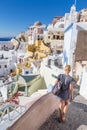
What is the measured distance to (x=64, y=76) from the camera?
5.55 m

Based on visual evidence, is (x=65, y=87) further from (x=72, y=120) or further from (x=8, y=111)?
(x=8, y=111)

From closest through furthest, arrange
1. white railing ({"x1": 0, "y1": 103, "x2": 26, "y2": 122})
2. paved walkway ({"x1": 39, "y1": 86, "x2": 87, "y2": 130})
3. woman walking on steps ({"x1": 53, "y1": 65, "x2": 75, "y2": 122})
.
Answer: white railing ({"x1": 0, "y1": 103, "x2": 26, "y2": 122}) → woman walking on steps ({"x1": 53, "y1": 65, "x2": 75, "y2": 122}) → paved walkway ({"x1": 39, "y1": 86, "x2": 87, "y2": 130})

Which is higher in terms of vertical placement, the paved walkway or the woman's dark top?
the woman's dark top

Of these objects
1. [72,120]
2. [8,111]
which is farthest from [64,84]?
[8,111]

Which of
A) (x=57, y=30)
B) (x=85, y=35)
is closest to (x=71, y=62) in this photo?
(x=85, y=35)

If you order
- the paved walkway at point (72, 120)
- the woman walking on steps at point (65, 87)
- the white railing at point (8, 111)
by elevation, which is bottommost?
the paved walkway at point (72, 120)

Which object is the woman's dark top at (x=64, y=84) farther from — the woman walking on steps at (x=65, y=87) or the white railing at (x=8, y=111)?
the white railing at (x=8, y=111)

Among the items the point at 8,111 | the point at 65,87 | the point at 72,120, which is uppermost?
the point at 65,87

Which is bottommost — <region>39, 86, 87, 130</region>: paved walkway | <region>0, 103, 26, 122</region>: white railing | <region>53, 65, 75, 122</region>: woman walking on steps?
<region>39, 86, 87, 130</region>: paved walkway

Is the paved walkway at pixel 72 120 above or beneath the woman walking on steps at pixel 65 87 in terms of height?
beneath

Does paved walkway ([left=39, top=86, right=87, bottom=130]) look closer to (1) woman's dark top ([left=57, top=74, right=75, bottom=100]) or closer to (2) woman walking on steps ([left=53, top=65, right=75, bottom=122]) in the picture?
(2) woman walking on steps ([left=53, top=65, right=75, bottom=122])

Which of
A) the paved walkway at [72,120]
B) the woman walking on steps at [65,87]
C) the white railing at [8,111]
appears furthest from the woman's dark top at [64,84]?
the white railing at [8,111]

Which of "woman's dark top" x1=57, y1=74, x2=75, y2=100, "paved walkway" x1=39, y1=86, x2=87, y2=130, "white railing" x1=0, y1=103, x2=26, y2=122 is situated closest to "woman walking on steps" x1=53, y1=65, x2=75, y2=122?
"woman's dark top" x1=57, y1=74, x2=75, y2=100

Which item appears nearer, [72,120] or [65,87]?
[65,87]
